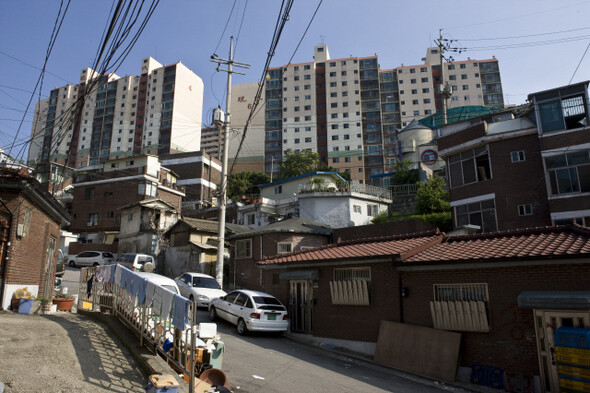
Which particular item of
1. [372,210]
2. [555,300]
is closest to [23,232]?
[555,300]

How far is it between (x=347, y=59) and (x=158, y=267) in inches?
2769

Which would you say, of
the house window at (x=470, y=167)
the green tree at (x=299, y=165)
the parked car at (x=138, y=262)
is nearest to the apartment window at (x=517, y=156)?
the house window at (x=470, y=167)

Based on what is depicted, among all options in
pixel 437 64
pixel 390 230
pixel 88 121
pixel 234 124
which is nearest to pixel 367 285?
pixel 390 230

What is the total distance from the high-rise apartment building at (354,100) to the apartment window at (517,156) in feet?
193

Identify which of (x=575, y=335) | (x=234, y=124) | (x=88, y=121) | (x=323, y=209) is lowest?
(x=575, y=335)

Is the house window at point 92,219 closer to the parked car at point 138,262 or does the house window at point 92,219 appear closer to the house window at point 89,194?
the house window at point 89,194

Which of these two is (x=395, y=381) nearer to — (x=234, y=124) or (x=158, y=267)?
(x=158, y=267)

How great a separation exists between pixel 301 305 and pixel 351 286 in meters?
3.01

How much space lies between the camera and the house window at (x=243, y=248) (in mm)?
25920

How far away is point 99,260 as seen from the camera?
111 ft

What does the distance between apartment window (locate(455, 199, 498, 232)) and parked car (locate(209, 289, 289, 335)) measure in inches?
559

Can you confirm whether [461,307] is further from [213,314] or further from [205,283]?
[205,283]

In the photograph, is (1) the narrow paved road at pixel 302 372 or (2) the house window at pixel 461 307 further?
(2) the house window at pixel 461 307

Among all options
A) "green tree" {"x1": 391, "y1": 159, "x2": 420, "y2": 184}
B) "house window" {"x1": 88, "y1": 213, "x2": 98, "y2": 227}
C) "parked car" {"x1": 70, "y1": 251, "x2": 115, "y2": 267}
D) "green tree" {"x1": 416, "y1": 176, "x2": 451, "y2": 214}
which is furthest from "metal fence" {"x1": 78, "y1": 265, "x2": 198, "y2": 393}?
"house window" {"x1": 88, "y1": 213, "x2": 98, "y2": 227}
